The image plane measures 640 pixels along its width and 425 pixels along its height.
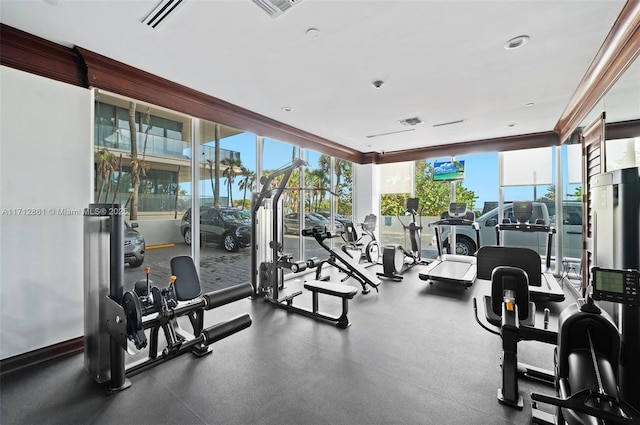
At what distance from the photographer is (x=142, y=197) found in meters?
3.66

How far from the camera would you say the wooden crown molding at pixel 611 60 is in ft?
7.67

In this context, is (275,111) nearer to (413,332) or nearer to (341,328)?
(341,328)

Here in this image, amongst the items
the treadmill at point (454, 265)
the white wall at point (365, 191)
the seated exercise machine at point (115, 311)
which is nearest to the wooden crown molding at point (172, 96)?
the seated exercise machine at point (115, 311)

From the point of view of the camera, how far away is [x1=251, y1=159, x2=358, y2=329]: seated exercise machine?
13.6ft

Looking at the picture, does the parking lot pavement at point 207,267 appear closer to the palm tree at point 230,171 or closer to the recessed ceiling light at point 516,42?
the palm tree at point 230,171

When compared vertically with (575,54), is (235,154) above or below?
below

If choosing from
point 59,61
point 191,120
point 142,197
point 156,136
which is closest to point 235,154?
point 191,120

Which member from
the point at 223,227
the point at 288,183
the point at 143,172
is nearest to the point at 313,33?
the point at 143,172

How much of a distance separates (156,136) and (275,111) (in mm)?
1775

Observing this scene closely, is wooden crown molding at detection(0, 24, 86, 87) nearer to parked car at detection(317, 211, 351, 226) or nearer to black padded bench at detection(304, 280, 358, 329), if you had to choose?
black padded bench at detection(304, 280, 358, 329)

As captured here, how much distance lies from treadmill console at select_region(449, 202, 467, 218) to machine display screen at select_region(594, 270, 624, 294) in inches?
198

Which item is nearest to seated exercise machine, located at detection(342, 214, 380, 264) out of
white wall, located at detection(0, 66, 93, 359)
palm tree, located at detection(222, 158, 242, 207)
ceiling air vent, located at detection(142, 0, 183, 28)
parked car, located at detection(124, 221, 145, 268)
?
palm tree, located at detection(222, 158, 242, 207)

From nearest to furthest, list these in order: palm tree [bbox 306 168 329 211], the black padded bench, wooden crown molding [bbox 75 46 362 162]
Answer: wooden crown molding [bbox 75 46 362 162]
the black padded bench
palm tree [bbox 306 168 329 211]

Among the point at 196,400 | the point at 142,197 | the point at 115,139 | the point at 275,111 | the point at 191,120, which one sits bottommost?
the point at 196,400
